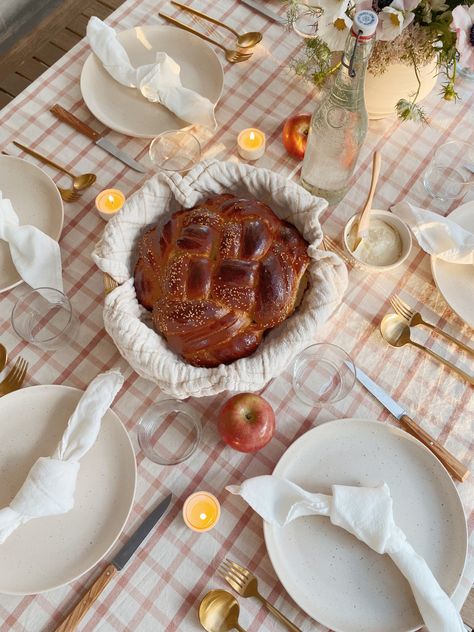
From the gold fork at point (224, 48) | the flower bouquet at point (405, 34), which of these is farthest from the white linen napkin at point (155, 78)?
the flower bouquet at point (405, 34)

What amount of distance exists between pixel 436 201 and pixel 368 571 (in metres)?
0.72

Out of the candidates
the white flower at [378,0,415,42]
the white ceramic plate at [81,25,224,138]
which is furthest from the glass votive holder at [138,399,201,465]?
the white flower at [378,0,415,42]

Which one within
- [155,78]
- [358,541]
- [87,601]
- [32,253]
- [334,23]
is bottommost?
[87,601]

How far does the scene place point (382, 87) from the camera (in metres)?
1.06

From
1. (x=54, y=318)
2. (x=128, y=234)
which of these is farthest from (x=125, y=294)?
(x=54, y=318)

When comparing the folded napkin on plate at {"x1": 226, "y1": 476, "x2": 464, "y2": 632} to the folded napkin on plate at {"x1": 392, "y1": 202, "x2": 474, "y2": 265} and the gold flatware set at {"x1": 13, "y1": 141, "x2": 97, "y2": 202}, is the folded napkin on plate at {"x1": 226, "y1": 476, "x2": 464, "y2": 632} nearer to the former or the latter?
the folded napkin on plate at {"x1": 392, "y1": 202, "x2": 474, "y2": 265}

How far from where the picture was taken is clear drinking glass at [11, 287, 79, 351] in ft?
3.21

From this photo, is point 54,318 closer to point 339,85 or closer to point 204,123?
point 204,123

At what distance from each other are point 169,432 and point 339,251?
467 millimetres

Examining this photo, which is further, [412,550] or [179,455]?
[179,455]

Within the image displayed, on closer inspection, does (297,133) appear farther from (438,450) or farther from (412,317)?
(438,450)

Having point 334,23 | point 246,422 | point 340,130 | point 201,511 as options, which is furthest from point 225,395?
point 334,23

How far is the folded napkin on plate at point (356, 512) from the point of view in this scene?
79 centimetres

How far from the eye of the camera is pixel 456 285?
103cm
